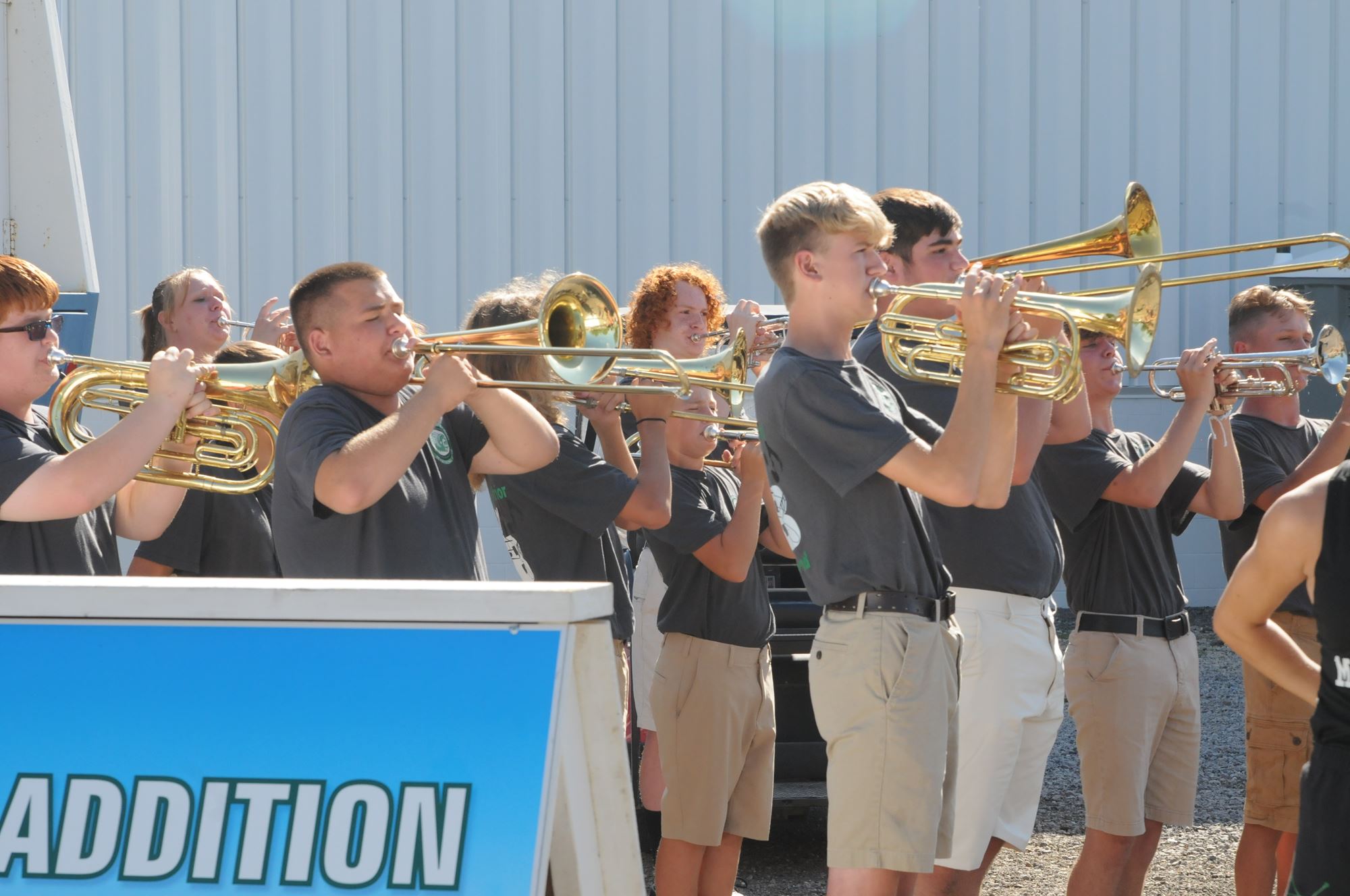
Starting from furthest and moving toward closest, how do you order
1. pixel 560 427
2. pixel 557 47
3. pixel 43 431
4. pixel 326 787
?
1. pixel 557 47
2. pixel 560 427
3. pixel 43 431
4. pixel 326 787

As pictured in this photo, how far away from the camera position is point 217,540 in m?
4.22

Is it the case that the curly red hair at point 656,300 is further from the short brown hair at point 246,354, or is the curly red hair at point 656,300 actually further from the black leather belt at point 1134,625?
the black leather belt at point 1134,625

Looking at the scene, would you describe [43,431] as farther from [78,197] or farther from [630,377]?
[78,197]

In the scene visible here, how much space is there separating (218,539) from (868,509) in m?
2.10

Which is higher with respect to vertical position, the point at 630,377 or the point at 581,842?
the point at 630,377

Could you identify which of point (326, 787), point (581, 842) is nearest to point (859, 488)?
point (581, 842)

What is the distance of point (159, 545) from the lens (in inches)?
162

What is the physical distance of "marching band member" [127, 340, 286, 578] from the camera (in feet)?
13.6

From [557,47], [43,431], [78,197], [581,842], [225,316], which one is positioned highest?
[557,47]

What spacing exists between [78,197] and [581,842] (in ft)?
12.7

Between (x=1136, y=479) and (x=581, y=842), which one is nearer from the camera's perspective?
(x=581, y=842)

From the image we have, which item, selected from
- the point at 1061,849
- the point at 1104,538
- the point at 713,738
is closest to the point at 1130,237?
the point at 1104,538

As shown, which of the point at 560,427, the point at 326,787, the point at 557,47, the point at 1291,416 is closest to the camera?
the point at 326,787

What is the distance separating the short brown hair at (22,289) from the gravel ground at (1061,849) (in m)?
2.89
